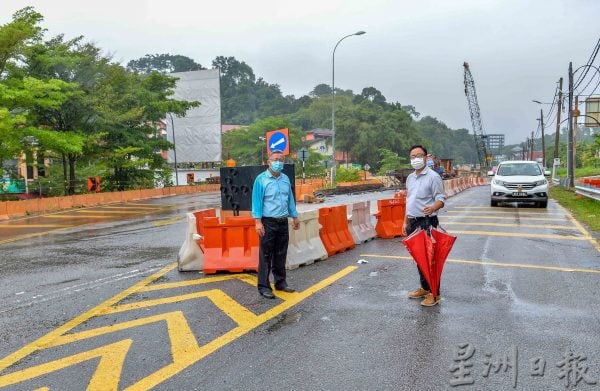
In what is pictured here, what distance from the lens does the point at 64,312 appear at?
5512 millimetres

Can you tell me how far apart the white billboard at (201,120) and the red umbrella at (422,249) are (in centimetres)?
4251

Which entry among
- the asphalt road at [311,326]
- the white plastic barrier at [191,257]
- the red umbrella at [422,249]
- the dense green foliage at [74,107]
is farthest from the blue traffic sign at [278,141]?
the dense green foliage at [74,107]

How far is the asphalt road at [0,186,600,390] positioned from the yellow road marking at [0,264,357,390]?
0.02 metres

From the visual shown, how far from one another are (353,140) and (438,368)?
3097 inches

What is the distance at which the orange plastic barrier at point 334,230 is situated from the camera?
8.76 metres

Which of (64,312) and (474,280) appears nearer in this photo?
(64,312)

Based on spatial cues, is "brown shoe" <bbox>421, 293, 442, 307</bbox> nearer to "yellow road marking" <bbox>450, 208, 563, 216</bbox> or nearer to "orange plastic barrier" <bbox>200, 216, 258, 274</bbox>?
"orange plastic barrier" <bbox>200, 216, 258, 274</bbox>

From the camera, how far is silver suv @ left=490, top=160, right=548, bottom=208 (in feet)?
55.0

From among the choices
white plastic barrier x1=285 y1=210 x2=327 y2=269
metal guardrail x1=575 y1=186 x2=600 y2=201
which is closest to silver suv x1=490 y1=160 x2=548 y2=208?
metal guardrail x1=575 y1=186 x2=600 y2=201

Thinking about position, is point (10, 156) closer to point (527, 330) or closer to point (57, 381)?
point (57, 381)

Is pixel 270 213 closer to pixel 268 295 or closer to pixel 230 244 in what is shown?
pixel 268 295

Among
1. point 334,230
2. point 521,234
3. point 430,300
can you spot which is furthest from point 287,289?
point 521,234

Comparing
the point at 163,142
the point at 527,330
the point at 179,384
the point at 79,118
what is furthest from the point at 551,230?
the point at 163,142

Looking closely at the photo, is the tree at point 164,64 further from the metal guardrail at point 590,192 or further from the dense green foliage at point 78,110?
the metal guardrail at point 590,192
